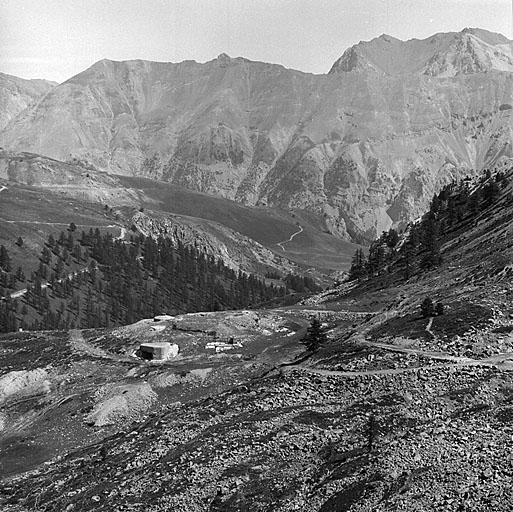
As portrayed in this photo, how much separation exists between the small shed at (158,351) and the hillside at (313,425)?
10.4ft

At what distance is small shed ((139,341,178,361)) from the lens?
99.1 m

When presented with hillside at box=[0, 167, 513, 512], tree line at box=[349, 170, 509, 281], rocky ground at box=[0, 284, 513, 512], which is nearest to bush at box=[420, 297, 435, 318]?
hillside at box=[0, 167, 513, 512]

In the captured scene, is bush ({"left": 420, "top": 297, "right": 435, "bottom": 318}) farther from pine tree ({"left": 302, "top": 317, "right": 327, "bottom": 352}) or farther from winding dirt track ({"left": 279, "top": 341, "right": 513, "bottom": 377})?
pine tree ({"left": 302, "top": 317, "right": 327, "bottom": 352})

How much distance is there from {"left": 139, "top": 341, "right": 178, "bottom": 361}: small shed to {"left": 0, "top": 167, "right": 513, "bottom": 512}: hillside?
3174 millimetres

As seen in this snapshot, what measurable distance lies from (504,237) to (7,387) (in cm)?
9061

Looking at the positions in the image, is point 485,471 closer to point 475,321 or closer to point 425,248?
point 475,321

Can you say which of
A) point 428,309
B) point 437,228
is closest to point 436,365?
point 428,309

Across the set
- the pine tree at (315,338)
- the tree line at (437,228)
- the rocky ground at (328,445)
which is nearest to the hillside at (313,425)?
the rocky ground at (328,445)

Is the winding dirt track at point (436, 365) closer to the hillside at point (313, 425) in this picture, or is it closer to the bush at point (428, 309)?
the hillside at point (313, 425)

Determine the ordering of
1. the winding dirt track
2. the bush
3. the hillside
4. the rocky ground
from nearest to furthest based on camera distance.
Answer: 1. the rocky ground
2. the hillside
3. the winding dirt track
4. the bush

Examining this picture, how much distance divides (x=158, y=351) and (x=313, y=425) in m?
52.6

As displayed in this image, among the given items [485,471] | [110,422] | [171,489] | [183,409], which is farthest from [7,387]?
[485,471]

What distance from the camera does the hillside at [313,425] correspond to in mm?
40531

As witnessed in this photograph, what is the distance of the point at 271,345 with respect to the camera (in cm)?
10056
